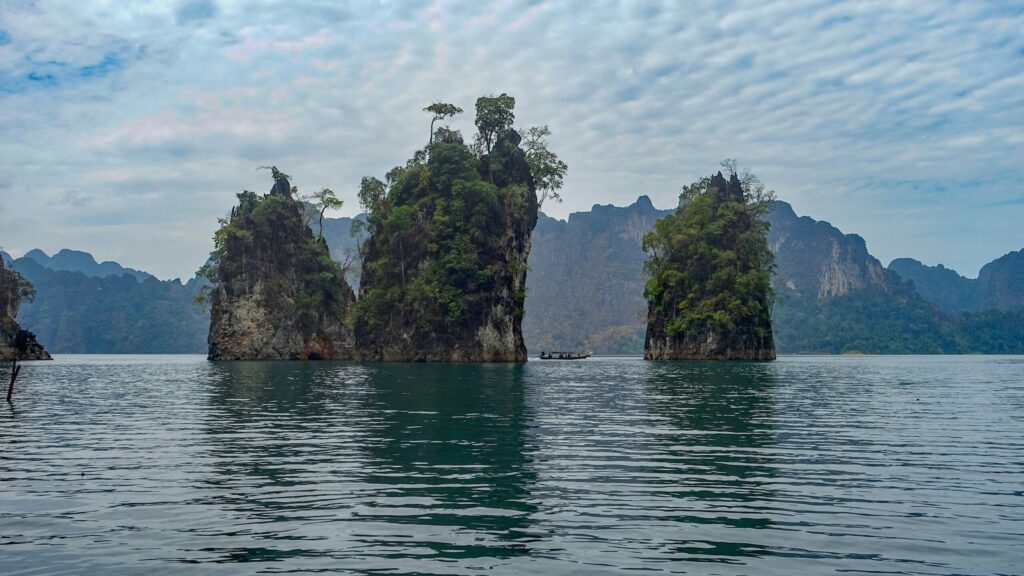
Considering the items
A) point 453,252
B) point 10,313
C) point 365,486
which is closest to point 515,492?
point 365,486

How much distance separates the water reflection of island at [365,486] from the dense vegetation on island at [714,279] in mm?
88769

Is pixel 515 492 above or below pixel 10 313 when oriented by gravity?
below

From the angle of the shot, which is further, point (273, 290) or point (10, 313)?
point (273, 290)

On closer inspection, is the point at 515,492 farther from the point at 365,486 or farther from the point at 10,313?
the point at 10,313

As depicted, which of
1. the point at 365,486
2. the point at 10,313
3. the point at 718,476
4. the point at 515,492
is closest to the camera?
the point at 515,492

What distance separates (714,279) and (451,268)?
1591 inches

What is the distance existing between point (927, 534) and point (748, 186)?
12048 cm

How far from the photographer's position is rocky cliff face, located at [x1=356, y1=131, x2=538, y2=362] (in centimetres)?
10469

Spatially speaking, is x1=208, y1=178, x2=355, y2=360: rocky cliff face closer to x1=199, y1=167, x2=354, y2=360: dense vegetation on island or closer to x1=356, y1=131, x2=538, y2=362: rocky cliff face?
x1=199, y1=167, x2=354, y2=360: dense vegetation on island

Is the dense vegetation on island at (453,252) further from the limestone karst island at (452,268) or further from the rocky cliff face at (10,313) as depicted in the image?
the rocky cliff face at (10,313)

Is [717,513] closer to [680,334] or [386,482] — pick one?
[386,482]

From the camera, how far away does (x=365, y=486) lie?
15.3m

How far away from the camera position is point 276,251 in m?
124

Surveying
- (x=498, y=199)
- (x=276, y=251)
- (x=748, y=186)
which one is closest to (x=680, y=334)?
(x=748, y=186)
